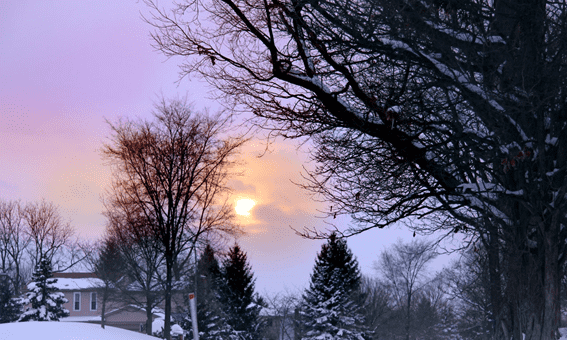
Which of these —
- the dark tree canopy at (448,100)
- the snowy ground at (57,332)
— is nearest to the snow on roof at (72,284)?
the snowy ground at (57,332)

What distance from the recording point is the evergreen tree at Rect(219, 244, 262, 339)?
39.3m

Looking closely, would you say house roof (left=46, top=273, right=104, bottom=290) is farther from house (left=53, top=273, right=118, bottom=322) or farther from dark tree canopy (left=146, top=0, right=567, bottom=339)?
dark tree canopy (left=146, top=0, right=567, bottom=339)

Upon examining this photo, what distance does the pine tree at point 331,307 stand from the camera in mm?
34531

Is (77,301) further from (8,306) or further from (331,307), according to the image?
(331,307)

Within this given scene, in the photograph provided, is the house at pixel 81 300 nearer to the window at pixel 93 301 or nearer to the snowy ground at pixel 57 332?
the window at pixel 93 301

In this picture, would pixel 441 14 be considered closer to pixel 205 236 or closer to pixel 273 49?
pixel 273 49

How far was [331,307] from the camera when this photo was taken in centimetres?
3509

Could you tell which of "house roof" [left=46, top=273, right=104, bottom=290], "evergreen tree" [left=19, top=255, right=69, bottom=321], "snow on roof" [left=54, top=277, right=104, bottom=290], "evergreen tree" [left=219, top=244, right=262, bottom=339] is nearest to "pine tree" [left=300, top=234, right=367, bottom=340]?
"evergreen tree" [left=219, top=244, right=262, bottom=339]

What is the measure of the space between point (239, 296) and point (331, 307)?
7724 millimetres

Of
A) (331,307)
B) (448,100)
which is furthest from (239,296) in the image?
(448,100)

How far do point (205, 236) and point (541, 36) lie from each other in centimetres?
1613

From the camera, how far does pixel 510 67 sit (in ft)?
25.5

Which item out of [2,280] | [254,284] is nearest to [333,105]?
[254,284]

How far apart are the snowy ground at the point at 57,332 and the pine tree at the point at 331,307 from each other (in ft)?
74.3
